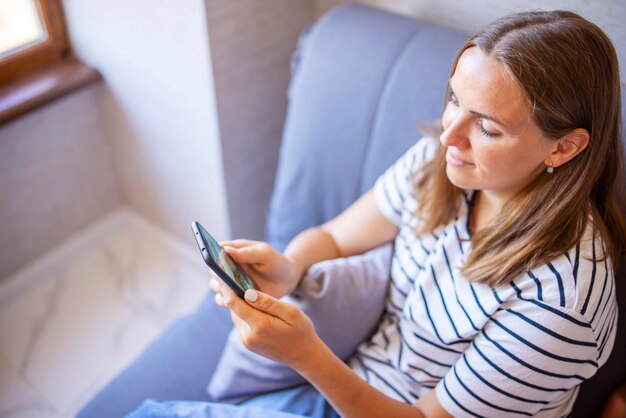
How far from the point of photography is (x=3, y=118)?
4.70ft

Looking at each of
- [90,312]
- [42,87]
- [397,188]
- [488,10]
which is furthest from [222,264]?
[90,312]

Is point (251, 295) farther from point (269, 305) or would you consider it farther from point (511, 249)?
point (511, 249)

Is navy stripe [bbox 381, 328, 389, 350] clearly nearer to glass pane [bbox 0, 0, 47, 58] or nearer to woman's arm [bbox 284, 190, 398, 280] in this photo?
woman's arm [bbox 284, 190, 398, 280]

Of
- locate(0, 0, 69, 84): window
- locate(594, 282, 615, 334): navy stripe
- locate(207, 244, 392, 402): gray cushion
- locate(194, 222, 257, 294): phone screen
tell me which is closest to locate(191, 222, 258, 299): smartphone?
locate(194, 222, 257, 294): phone screen

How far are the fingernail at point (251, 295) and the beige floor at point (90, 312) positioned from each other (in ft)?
2.97

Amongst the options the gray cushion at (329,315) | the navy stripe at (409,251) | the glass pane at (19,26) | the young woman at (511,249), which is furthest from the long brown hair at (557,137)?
the glass pane at (19,26)

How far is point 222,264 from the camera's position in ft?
2.76

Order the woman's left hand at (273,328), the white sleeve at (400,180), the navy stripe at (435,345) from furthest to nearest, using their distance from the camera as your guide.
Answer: the white sleeve at (400,180)
the navy stripe at (435,345)
the woman's left hand at (273,328)

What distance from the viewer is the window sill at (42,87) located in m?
1.46

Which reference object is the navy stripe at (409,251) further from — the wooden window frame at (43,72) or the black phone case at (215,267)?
the wooden window frame at (43,72)

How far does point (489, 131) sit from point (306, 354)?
404mm

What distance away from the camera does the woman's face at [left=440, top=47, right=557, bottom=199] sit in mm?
781

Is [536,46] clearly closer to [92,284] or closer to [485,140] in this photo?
[485,140]

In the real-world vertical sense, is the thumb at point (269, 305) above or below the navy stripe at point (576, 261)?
below
